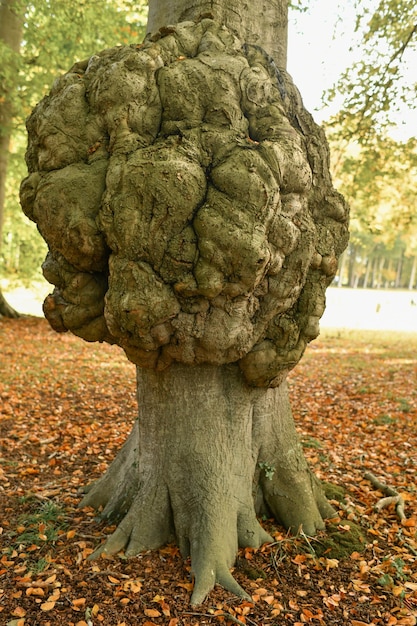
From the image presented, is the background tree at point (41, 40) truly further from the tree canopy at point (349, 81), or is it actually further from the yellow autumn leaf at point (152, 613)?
the yellow autumn leaf at point (152, 613)

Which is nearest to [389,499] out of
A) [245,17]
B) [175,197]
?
[175,197]

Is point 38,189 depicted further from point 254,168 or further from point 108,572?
point 108,572

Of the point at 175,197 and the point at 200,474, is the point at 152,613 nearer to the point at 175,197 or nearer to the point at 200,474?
the point at 200,474

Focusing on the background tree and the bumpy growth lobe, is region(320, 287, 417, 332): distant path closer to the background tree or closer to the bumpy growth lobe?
the background tree

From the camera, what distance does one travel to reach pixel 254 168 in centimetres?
298

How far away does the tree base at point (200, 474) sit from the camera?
142 inches

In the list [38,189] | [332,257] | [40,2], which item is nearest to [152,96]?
[38,189]

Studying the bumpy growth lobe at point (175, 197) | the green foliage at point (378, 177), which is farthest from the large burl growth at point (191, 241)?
the green foliage at point (378, 177)

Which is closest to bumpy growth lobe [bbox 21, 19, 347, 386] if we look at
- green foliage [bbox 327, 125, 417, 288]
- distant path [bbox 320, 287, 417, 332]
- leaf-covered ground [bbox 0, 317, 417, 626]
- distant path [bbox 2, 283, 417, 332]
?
leaf-covered ground [bbox 0, 317, 417, 626]

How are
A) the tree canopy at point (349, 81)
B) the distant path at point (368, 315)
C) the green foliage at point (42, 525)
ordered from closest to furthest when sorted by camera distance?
the green foliage at point (42, 525) → the tree canopy at point (349, 81) → the distant path at point (368, 315)

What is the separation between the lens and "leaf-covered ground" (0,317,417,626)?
10.3 feet

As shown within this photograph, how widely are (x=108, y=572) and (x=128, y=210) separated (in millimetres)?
2403

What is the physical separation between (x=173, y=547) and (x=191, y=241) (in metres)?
2.31

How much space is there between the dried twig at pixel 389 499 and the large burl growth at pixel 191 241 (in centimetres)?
132
